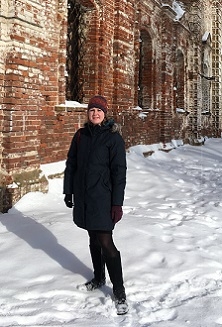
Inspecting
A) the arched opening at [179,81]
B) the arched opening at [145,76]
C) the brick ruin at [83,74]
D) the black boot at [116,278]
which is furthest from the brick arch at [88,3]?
the arched opening at [179,81]

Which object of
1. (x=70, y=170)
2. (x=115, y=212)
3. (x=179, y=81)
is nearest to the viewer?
(x=115, y=212)

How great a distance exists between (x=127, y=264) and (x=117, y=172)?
1.16 meters

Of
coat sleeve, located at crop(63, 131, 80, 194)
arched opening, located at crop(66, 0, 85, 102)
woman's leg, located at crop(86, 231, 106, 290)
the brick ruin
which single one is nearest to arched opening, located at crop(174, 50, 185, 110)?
the brick ruin

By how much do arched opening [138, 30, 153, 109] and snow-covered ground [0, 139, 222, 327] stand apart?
5719 mm

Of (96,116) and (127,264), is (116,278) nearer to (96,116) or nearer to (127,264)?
(127,264)

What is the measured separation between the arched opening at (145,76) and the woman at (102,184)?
877 cm

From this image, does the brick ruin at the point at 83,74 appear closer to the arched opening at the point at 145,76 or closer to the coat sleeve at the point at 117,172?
the arched opening at the point at 145,76

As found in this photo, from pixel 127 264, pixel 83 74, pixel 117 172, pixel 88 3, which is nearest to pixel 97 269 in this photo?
pixel 127 264

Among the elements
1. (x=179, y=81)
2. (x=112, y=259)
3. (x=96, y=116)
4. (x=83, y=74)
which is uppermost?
(x=179, y=81)

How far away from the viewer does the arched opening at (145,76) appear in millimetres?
11656

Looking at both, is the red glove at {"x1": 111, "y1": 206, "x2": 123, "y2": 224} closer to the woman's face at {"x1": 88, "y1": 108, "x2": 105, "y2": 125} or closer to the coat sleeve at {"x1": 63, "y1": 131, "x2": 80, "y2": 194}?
the coat sleeve at {"x1": 63, "y1": 131, "x2": 80, "y2": 194}

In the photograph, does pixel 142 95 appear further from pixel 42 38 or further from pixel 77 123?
pixel 42 38

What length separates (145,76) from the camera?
11711 mm

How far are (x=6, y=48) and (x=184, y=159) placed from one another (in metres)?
7.24
